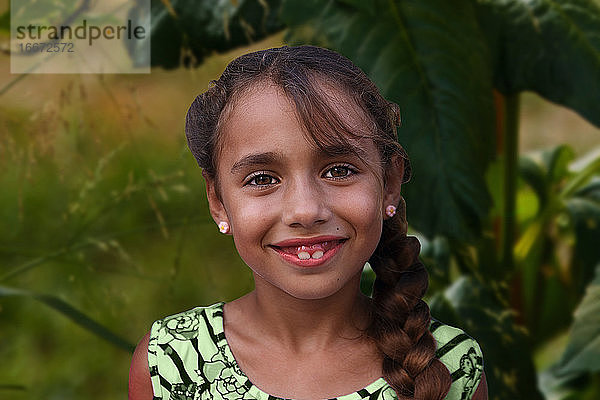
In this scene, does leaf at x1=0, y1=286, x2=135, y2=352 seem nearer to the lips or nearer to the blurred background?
the blurred background

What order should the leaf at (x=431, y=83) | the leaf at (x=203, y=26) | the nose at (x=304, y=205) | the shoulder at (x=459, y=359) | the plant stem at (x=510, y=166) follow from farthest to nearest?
the plant stem at (x=510, y=166), the leaf at (x=203, y=26), the leaf at (x=431, y=83), the shoulder at (x=459, y=359), the nose at (x=304, y=205)

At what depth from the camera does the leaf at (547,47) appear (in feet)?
3.45

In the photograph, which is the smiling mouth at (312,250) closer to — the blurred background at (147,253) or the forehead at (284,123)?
the forehead at (284,123)

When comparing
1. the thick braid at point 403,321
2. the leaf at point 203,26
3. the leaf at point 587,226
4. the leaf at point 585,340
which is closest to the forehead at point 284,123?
the thick braid at point 403,321

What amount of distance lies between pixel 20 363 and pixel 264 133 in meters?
1.04

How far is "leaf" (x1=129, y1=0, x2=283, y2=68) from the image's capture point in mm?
1047

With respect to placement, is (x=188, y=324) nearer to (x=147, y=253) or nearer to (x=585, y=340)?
(x=585, y=340)

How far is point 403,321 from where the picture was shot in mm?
694

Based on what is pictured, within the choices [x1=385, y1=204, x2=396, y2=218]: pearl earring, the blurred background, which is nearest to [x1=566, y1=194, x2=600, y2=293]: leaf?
the blurred background

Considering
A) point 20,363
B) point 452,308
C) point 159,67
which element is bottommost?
point 20,363

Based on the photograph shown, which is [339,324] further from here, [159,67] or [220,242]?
[220,242]

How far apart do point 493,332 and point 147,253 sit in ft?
2.54

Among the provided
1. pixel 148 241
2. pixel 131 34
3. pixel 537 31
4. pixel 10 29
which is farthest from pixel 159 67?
pixel 148 241

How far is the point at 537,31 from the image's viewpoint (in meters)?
1.07
